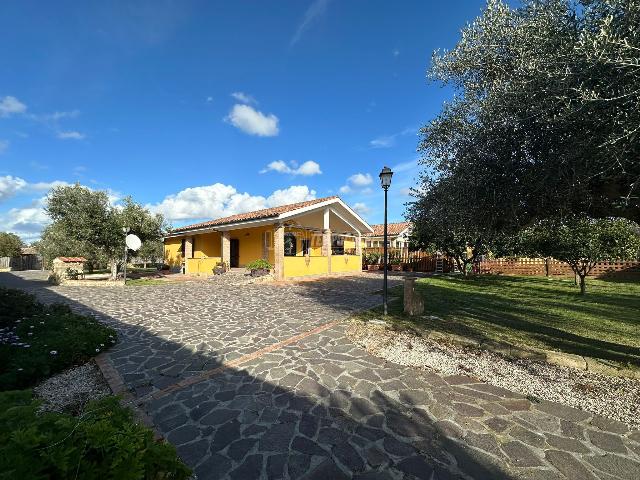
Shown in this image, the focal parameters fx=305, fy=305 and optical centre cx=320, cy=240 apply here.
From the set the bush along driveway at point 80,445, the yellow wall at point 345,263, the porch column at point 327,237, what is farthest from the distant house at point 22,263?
the bush along driveway at point 80,445

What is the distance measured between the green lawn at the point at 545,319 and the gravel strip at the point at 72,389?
5.67m

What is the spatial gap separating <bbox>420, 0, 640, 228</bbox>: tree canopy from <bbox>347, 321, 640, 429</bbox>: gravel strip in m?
2.39

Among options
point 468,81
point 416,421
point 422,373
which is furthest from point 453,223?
point 416,421

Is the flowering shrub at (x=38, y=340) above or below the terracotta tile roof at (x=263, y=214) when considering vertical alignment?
below

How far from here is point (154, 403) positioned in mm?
3852

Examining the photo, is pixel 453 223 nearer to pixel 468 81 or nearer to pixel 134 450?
pixel 468 81

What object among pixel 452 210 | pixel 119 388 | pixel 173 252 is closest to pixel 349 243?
pixel 173 252

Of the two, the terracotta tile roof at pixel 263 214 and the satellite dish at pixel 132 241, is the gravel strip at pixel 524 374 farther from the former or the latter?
the satellite dish at pixel 132 241

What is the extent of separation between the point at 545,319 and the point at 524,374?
4284mm

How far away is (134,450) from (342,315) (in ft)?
23.0

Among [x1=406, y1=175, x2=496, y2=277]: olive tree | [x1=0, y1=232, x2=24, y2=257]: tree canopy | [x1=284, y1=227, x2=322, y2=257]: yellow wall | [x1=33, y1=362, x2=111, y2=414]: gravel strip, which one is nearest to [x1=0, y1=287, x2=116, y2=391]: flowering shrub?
[x1=33, y1=362, x2=111, y2=414]: gravel strip

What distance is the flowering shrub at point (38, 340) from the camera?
14.4ft

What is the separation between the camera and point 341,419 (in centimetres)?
345

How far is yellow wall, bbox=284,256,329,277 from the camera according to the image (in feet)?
55.8
